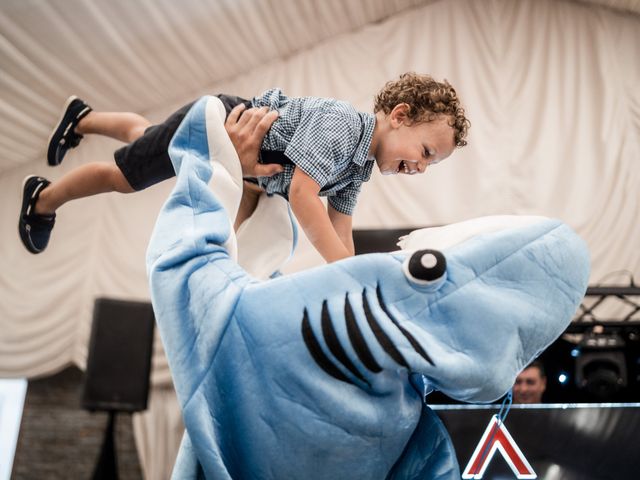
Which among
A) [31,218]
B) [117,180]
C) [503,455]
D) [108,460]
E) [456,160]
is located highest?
[117,180]

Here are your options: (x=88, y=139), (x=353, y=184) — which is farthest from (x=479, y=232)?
(x=88, y=139)

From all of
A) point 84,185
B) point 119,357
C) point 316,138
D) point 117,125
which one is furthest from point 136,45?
point 316,138

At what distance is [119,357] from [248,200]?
6.52ft

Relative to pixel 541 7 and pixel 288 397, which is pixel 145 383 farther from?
pixel 541 7

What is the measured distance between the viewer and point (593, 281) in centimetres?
327

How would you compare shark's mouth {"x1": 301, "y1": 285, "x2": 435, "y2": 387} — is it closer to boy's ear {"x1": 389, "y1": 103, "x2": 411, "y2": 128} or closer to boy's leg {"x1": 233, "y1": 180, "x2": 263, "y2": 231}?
boy's leg {"x1": 233, "y1": 180, "x2": 263, "y2": 231}

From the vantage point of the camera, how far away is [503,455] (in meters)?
1.70

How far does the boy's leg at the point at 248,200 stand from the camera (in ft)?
3.40

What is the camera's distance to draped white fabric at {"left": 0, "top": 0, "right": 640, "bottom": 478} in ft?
11.2

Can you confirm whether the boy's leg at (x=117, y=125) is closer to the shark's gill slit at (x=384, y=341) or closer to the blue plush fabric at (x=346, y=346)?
the blue plush fabric at (x=346, y=346)

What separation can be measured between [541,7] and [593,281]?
190 centimetres

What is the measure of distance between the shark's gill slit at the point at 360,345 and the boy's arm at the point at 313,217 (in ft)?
1.32

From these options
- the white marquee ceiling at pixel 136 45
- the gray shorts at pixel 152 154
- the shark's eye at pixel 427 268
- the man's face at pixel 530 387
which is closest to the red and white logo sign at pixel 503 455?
the man's face at pixel 530 387

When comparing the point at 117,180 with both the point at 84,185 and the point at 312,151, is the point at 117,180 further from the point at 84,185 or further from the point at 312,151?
the point at 312,151
